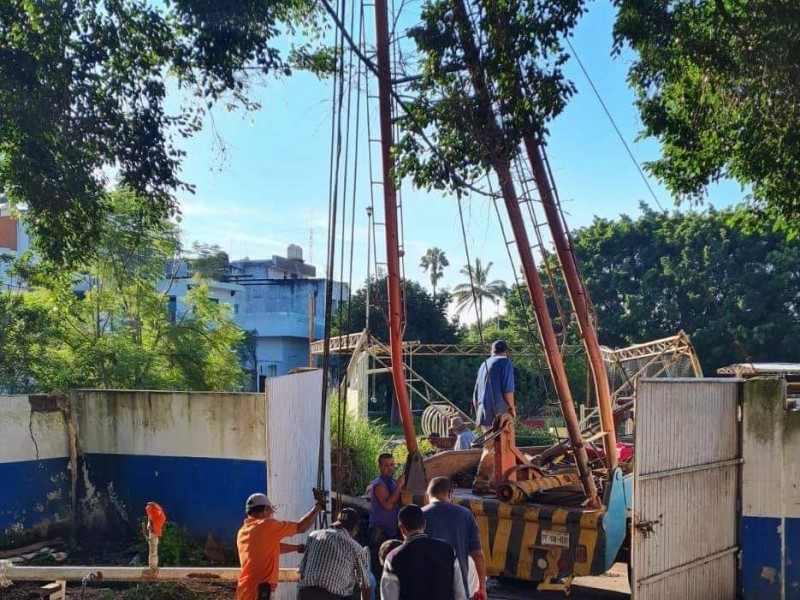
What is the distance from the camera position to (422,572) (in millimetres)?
4789

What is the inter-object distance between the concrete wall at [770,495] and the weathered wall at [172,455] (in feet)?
16.7

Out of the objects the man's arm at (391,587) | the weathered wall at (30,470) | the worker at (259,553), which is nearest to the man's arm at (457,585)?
the man's arm at (391,587)

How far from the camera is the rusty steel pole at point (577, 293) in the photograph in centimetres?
851

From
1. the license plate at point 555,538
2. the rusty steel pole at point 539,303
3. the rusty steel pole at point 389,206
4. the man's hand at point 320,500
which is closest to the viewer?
the man's hand at point 320,500

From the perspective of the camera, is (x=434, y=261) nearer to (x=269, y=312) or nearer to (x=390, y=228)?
(x=269, y=312)

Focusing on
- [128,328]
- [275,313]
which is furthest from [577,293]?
[275,313]

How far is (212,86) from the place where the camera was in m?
9.13

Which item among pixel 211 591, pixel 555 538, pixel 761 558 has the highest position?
pixel 555 538

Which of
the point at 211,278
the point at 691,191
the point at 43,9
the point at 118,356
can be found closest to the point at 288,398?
the point at 43,9

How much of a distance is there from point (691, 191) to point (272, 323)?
1345 inches

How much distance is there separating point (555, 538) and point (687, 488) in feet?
4.46

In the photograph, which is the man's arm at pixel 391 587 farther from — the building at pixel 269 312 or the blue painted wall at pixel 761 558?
the building at pixel 269 312

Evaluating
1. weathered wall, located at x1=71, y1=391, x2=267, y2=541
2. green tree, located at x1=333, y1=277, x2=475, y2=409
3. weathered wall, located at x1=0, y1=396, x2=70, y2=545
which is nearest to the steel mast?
weathered wall, located at x1=71, y1=391, x2=267, y2=541

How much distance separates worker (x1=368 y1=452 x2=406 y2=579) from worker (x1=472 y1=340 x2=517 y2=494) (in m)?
1.32
